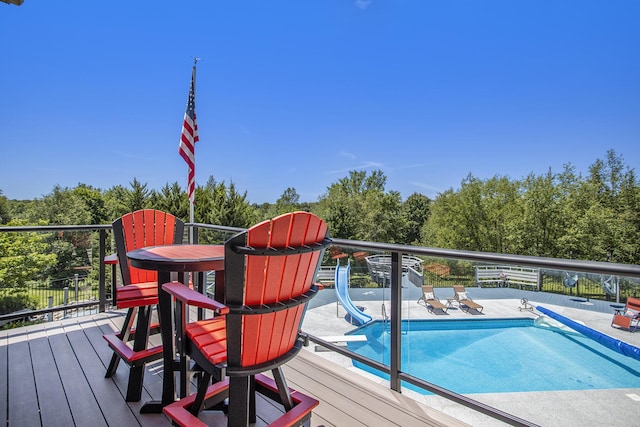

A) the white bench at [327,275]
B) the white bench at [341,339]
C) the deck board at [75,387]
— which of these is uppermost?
the white bench at [327,275]

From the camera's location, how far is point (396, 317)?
2.37 metres

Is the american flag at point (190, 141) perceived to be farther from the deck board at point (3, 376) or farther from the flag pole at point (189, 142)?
the deck board at point (3, 376)

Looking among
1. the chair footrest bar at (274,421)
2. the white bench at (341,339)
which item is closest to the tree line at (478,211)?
the white bench at (341,339)

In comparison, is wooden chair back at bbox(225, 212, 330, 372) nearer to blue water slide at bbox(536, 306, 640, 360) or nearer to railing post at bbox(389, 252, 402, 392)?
railing post at bbox(389, 252, 402, 392)

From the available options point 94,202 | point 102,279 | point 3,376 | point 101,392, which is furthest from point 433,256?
point 94,202

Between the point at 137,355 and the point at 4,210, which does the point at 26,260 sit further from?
the point at 4,210

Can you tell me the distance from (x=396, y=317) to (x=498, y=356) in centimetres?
91

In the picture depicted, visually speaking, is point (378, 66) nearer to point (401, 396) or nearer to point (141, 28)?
point (141, 28)

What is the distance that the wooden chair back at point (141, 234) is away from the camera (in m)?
2.49

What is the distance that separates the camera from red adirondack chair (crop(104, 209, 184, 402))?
7.06 feet

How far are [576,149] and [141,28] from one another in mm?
38379

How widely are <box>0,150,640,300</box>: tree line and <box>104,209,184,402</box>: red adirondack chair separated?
2140 centimetres

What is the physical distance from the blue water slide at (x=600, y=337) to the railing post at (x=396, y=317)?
890mm

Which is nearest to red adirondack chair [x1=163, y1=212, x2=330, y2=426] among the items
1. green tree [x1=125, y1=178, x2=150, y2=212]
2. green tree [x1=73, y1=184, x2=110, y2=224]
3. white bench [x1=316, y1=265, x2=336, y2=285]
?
white bench [x1=316, y1=265, x2=336, y2=285]
